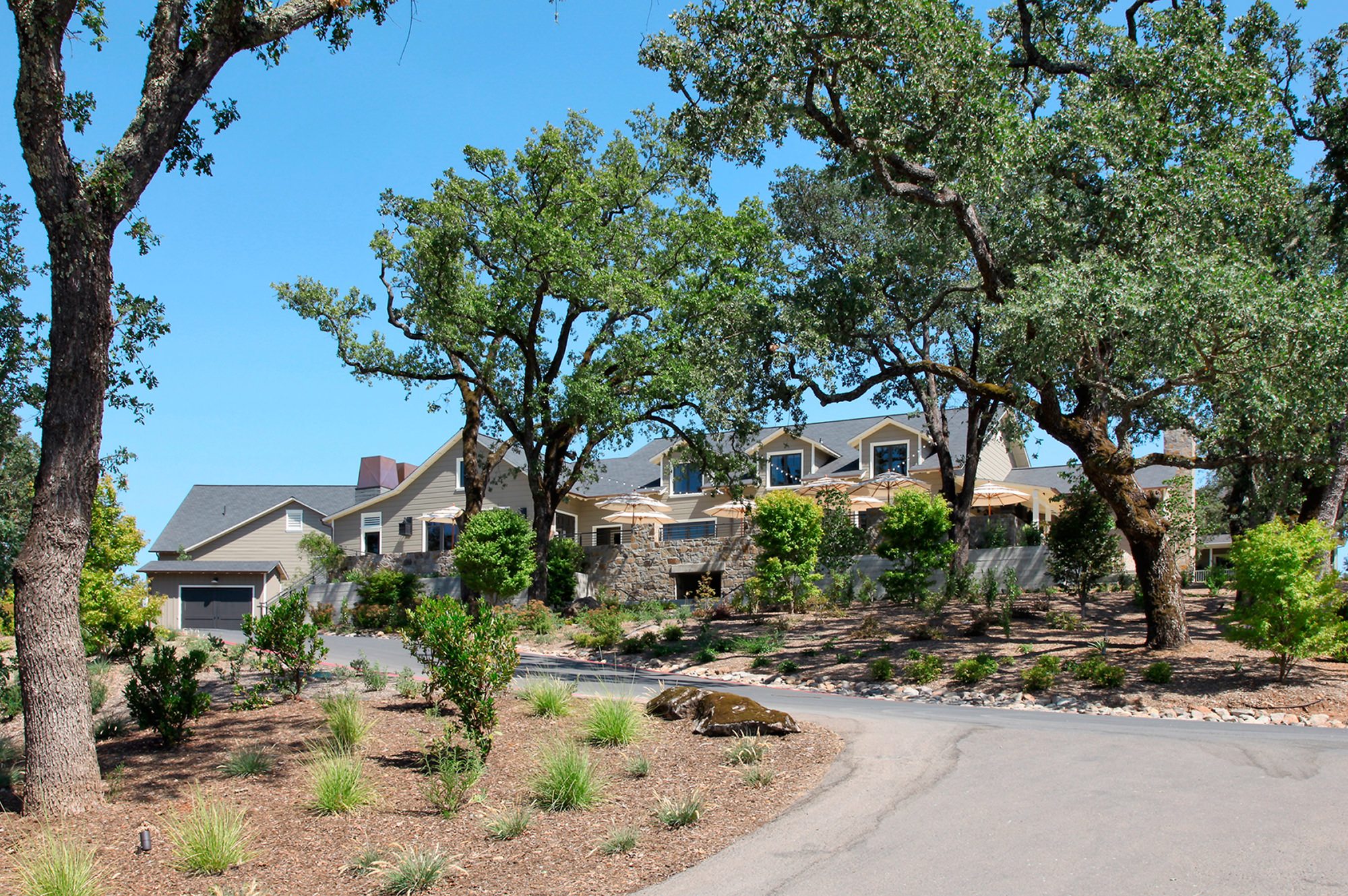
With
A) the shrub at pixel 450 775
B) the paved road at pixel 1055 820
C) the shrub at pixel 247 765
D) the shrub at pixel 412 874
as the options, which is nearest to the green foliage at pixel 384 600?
the shrub at pixel 247 765

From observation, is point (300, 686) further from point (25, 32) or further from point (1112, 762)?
point (1112, 762)

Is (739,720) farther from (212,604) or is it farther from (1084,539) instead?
(212,604)

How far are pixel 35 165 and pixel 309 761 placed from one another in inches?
227

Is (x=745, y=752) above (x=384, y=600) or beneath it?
beneath

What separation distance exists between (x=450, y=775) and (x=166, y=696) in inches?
139

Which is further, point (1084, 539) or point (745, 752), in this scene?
point (1084, 539)

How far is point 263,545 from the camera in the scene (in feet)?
148

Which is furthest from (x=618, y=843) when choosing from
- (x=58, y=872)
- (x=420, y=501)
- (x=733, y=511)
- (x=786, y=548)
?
(x=420, y=501)

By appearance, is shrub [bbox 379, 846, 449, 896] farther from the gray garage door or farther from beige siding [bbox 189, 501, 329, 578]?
beige siding [bbox 189, 501, 329, 578]

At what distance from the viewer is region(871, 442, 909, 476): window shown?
35500 millimetres

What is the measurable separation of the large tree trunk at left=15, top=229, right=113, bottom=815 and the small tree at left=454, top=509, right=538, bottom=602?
65.5 feet

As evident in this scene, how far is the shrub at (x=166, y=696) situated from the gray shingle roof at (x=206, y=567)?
35317 mm

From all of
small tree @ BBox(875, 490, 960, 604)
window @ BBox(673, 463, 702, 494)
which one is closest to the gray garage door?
window @ BBox(673, 463, 702, 494)

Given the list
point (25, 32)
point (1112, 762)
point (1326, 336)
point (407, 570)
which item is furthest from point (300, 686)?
point (407, 570)
